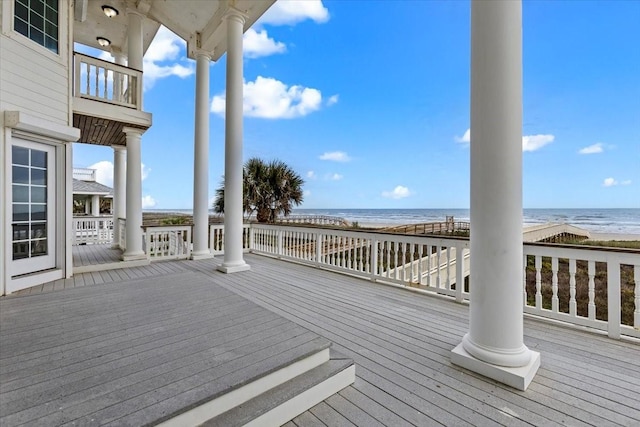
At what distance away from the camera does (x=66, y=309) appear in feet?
9.27

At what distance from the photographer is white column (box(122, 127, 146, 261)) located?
5.59 meters

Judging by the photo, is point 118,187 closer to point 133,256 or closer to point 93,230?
point 93,230

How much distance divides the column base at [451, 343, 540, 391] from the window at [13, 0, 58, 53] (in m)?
6.21

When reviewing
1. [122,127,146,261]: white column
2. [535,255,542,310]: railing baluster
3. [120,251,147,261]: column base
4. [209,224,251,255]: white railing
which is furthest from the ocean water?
[535,255,542,310]: railing baluster

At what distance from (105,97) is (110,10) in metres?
2.14

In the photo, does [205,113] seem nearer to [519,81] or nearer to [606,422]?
[519,81]

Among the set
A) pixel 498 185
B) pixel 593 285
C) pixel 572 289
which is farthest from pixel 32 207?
pixel 593 285

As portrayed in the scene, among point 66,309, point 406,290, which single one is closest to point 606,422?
point 406,290

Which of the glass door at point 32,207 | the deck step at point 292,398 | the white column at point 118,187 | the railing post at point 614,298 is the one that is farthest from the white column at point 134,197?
the railing post at point 614,298

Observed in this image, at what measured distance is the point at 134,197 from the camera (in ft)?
18.6

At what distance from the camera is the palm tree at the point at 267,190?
10891mm

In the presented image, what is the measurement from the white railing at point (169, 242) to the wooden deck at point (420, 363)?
7.00ft

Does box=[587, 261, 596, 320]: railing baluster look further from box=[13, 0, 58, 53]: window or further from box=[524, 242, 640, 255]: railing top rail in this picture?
box=[13, 0, 58, 53]: window

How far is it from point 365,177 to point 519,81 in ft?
116
